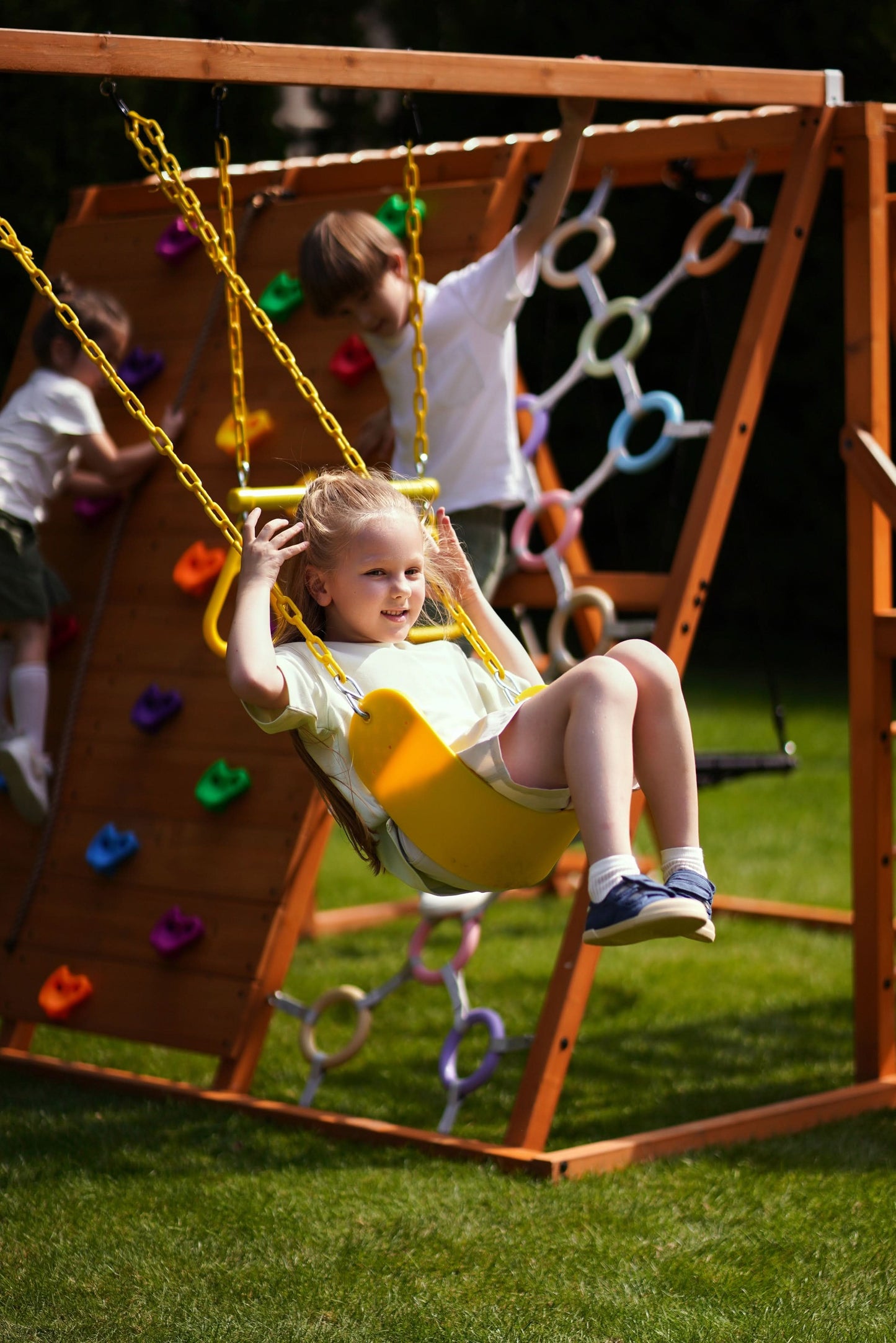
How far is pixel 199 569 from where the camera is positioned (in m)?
5.09

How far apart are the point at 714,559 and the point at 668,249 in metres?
7.80

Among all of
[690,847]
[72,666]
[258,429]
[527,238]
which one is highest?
[527,238]

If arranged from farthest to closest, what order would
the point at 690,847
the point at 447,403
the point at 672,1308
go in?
the point at 447,403
the point at 672,1308
the point at 690,847

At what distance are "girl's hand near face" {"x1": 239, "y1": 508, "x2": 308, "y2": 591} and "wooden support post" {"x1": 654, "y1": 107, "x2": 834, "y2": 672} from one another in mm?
1482

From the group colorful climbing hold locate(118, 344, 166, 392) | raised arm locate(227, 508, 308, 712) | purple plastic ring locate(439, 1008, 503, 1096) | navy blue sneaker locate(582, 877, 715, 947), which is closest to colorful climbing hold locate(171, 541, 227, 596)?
colorful climbing hold locate(118, 344, 166, 392)

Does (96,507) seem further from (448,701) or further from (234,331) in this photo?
(448,701)

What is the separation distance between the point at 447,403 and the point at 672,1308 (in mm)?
2490

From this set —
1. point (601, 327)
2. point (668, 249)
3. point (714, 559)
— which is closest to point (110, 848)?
point (714, 559)

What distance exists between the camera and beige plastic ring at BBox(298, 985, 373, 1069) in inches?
182

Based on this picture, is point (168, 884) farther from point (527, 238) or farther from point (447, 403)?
point (527, 238)

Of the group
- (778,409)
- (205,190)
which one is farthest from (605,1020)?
(778,409)

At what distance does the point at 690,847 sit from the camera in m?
3.06

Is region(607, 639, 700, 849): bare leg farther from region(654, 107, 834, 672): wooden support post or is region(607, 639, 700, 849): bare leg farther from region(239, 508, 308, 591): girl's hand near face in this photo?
region(654, 107, 834, 672): wooden support post

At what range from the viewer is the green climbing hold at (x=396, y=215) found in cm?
498
